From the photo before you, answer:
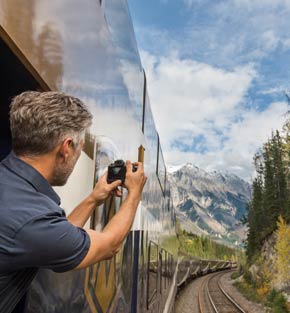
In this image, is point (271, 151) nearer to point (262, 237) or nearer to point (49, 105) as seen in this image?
point (262, 237)

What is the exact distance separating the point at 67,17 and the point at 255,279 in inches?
1858

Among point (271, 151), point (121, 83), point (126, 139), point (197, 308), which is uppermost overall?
point (271, 151)

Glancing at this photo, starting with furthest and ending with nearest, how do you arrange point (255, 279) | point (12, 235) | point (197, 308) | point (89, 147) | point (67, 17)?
point (255, 279)
point (197, 308)
point (89, 147)
point (67, 17)
point (12, 235)

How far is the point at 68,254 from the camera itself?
1.18 meters

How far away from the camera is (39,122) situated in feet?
4.28

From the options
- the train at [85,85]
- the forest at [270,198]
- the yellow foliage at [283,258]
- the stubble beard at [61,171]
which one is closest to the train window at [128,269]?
the train at [85,85]

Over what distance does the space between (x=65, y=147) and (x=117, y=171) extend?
0.51 meters

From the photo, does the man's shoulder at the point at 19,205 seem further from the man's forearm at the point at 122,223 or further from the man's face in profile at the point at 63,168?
the man's forearm at the point at 122,223

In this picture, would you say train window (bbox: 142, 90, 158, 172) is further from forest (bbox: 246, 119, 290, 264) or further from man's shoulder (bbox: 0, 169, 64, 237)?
forest (bbox: 246, 119, 290, 264)

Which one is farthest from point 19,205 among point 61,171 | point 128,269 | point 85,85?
point 128,269

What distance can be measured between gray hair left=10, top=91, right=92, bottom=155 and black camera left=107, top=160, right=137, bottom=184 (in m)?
0.46

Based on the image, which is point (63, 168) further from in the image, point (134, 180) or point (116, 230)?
point (134, 180)

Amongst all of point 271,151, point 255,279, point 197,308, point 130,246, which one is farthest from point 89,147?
point 271,151

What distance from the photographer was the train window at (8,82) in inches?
54.8
